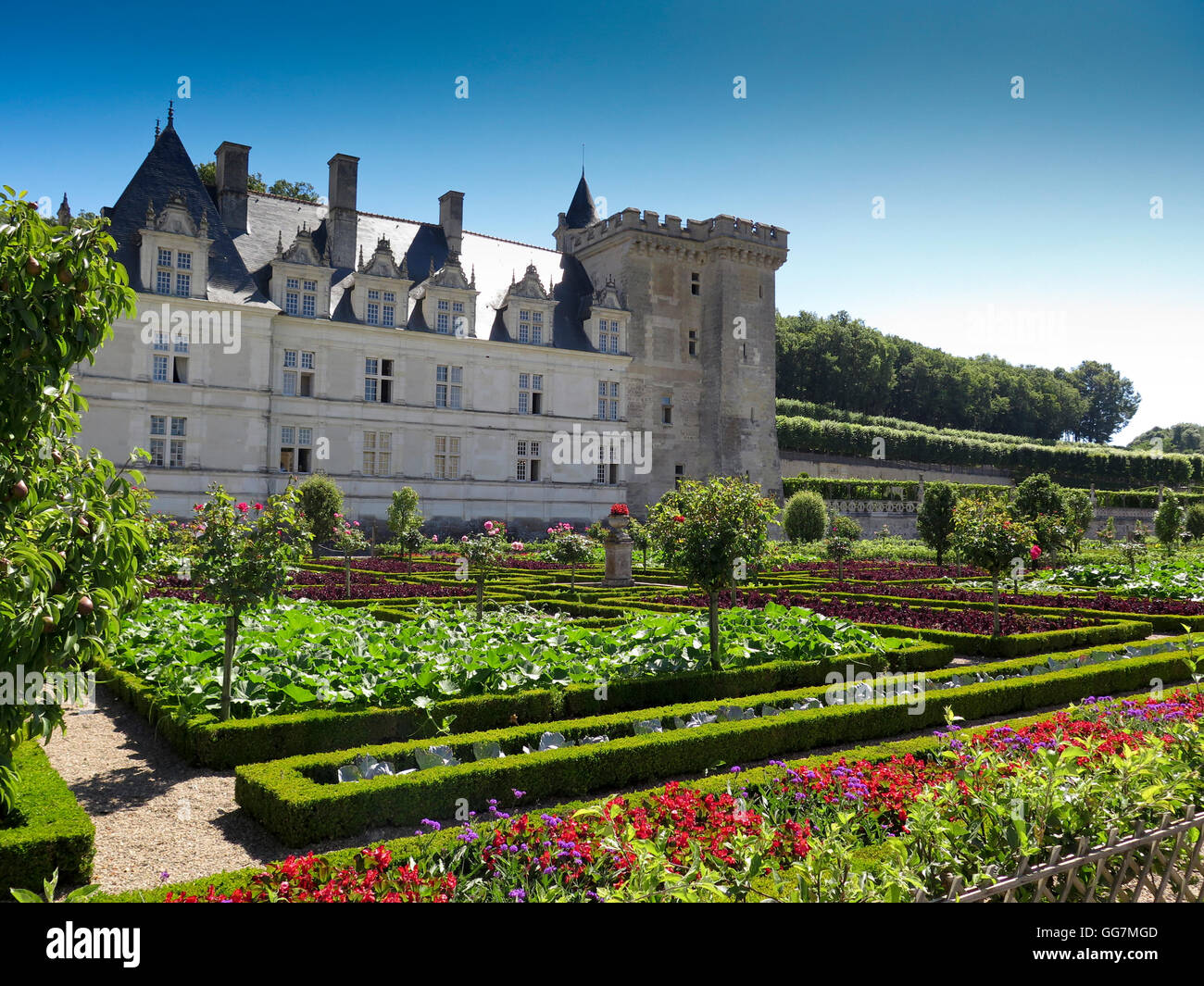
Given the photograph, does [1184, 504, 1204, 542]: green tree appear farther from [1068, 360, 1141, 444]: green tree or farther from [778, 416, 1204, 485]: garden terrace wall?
[1068, 360, 1141, 444]: green tree

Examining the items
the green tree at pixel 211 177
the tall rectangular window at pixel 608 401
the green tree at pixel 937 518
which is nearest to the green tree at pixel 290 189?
the green tree at pixel 211 177

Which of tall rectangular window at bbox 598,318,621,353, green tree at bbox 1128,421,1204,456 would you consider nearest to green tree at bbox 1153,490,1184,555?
tall rectangular window at bbox 598,318,621,353

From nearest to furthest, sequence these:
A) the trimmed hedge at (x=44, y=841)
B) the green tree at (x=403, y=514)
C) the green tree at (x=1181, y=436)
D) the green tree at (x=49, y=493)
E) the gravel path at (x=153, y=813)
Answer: the green tree at (x=49, y=493) → the trimmed hedge at (x=44, y=841) → the gravel path at (x=153, y=813) → the green tree at (x=403, y=514) → the green tree at (x=1181, y=436)

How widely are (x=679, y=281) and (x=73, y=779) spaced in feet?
127

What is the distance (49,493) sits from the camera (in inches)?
163

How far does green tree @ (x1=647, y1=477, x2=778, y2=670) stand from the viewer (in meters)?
9.98

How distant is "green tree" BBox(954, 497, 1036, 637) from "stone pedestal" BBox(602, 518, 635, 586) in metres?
8.25

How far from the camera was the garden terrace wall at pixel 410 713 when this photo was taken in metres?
7.23

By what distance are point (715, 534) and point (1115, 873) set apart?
5851 millimetres

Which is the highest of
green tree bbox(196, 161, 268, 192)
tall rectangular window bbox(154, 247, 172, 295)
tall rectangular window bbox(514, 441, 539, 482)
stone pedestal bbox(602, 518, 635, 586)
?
green tree bbox(196, 161, 268, 192)

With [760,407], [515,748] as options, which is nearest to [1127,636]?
[515,748]

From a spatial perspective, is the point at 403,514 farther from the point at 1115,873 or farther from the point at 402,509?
the point at 1115,873

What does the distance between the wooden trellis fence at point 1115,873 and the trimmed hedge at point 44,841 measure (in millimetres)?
4280

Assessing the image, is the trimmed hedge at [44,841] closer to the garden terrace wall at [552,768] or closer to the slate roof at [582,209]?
the garden terrace wall at [552,768]
